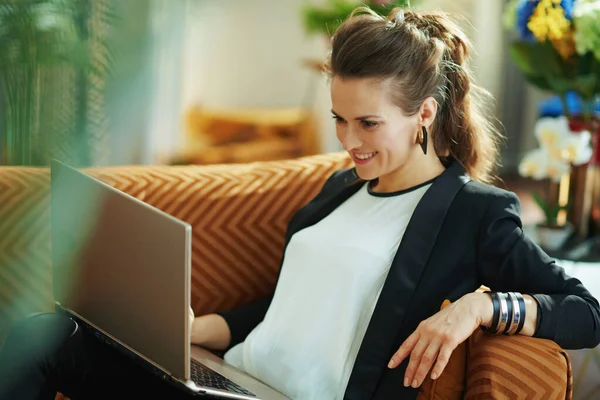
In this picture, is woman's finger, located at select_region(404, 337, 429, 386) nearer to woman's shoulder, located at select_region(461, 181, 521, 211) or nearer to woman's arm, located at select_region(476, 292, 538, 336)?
woman's arm, located at select_region(476, 292, 538, 336)

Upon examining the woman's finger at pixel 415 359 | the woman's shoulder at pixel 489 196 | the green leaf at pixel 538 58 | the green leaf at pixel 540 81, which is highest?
the green leaf at pixel 538 58

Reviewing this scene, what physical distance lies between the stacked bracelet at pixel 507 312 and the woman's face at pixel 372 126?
0.32 metres

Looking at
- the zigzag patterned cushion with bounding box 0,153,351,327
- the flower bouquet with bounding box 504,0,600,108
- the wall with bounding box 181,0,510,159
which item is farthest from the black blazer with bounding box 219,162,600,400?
the wall with bounding box 181,0,510,159

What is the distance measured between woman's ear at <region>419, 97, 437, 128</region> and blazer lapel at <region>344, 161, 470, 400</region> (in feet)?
0.46

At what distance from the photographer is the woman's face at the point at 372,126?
4.42 feet

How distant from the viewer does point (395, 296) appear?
4.33ft

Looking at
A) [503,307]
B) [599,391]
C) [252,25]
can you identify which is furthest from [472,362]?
[252,25]

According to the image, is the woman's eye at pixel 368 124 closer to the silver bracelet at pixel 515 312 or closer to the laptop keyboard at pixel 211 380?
the silver bracelet at pixel 515 312

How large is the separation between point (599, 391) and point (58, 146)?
1.71 m

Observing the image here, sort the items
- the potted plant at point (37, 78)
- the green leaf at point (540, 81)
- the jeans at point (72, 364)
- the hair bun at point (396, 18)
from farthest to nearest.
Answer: the green leaf at point (540, 81)
the hair bun at point (396, 18)
the jeans at point (72, 364)
the potted plant at point (37, 78)

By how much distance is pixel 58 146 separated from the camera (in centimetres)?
56

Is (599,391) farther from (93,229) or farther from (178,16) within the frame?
(178,16)

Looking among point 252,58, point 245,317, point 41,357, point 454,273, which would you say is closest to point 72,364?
point 41,357

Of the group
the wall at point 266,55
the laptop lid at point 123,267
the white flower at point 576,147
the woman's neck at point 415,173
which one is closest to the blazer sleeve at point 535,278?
the woman's neck at point 415,173
